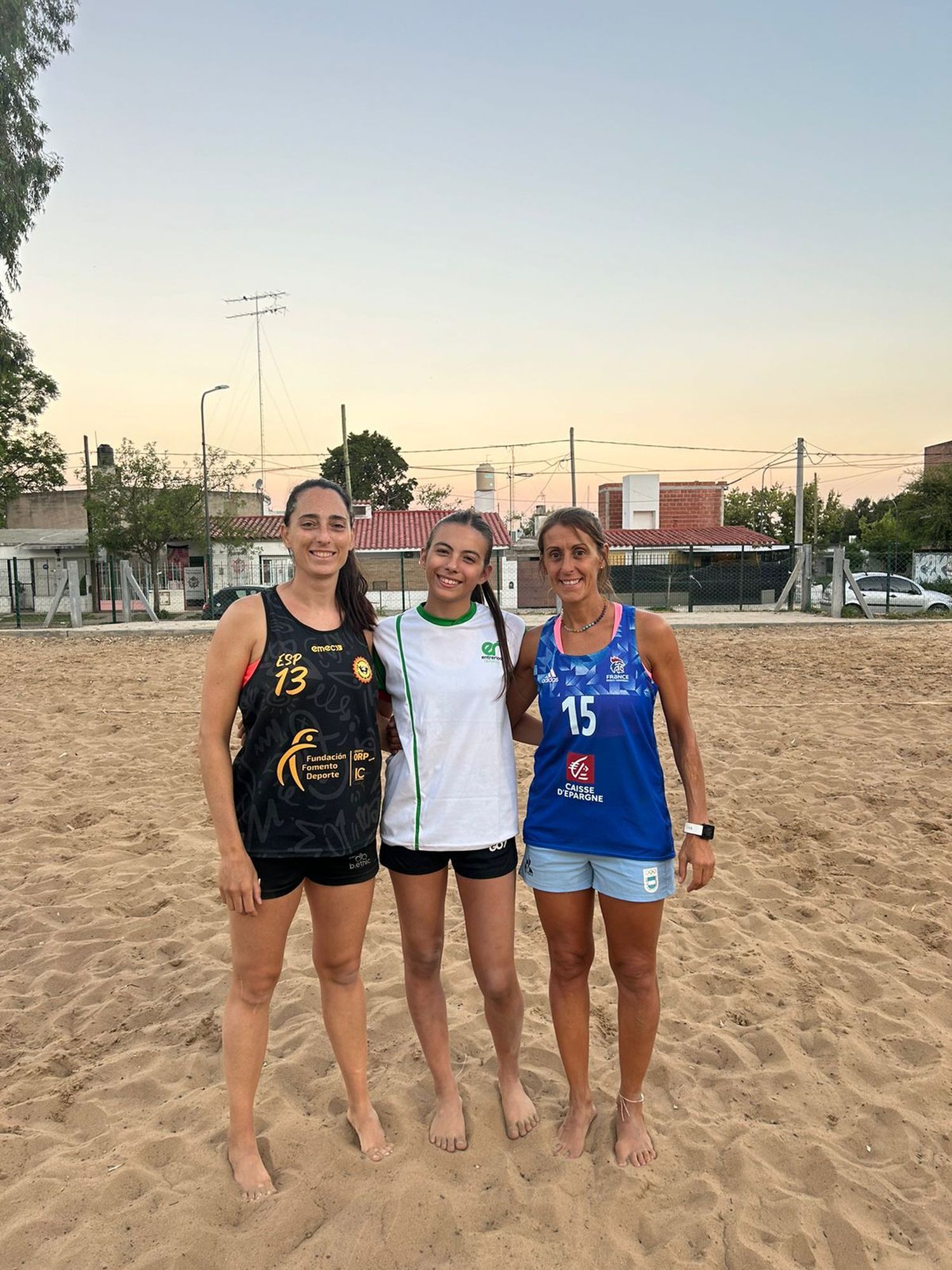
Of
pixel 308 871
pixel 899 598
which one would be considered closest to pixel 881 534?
pixel 899 598

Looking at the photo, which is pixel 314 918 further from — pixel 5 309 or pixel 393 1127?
pixel 5 309

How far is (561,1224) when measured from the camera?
205 cm

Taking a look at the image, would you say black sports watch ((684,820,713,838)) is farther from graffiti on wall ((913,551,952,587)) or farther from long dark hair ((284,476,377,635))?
graffiti on wall ((913,551,952,587))

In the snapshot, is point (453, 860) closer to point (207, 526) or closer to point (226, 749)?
point (226, 749)

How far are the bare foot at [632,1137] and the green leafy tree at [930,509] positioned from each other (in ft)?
105

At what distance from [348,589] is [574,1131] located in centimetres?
169

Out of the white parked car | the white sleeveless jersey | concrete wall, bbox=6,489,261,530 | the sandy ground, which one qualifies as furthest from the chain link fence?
the white sleeveless jersey

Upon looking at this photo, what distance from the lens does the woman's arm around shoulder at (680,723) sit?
2201 mm

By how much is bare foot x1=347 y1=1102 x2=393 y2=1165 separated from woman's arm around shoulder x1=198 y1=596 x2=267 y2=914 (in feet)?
2.64

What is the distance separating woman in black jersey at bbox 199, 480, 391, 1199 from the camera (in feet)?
6.54

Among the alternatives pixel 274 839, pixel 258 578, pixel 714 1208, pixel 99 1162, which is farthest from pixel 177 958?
pixel 258 578

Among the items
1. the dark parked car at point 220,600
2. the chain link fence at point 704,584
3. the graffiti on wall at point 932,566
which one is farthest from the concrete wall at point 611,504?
the dark parked car at point 220,600

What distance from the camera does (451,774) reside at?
217 centimetres

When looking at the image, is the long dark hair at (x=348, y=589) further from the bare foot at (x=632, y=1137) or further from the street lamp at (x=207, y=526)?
the street lamp at (x=207, y=526)
